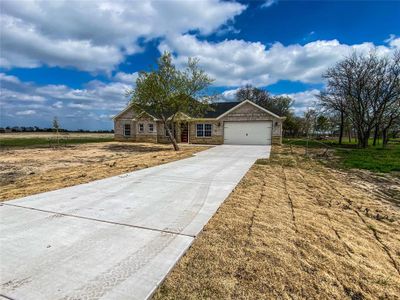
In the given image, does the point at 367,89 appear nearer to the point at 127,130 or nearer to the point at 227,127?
the point at 227,127

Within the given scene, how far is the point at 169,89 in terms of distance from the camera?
15.3 m

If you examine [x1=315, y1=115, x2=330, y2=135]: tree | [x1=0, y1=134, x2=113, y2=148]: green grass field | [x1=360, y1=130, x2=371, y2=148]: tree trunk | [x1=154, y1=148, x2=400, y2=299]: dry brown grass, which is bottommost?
[x1=154, y1=148, x2=400, y2=299]: dry brown grass

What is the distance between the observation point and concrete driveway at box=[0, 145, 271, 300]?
2.20 m

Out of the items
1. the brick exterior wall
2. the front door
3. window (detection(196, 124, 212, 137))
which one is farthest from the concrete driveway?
the front door

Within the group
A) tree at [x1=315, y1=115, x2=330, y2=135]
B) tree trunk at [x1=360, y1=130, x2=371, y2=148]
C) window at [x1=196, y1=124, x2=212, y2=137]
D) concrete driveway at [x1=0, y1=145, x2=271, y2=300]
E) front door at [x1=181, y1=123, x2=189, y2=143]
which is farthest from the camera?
tree at [x1=315, y1=115, x2=330, y2=135]

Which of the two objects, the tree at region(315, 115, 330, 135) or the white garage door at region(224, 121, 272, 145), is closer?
the white garage door at region(224, 121, 272, 145)

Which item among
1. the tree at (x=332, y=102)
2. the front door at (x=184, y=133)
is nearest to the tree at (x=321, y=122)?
the tree at (x=332, y=102)

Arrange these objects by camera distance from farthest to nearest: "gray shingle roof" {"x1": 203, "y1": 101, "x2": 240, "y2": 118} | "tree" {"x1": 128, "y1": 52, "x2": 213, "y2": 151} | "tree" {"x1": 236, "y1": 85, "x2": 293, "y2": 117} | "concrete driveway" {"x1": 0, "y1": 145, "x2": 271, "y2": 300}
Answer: "tree" {"x1": 236, "y1": 85, "x2": 293, "y2": 117}, "gray shingle roof" {"x1": 203, "y1": 101, "x2": 240, "y2": 118}, "tree" {"x1": 128, "y1": 52, "x2": 213, "y2": 151}, "concrete driveway" {"x1": 0, "y1": 145, "x2": 271, "y2": 300}

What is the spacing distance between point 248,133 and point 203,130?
4463 mm

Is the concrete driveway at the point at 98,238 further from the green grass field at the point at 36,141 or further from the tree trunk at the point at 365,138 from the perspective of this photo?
the tree trunk at the point at 365,138

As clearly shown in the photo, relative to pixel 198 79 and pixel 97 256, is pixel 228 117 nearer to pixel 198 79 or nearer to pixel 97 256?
pixel 198 79

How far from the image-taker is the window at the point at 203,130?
22453 mm

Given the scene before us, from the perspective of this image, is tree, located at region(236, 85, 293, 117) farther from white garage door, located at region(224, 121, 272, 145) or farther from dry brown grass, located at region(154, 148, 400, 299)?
dry brown grass, located at region(154, 148, 400, 299)

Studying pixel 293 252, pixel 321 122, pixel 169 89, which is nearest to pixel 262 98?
pixel 321 122
